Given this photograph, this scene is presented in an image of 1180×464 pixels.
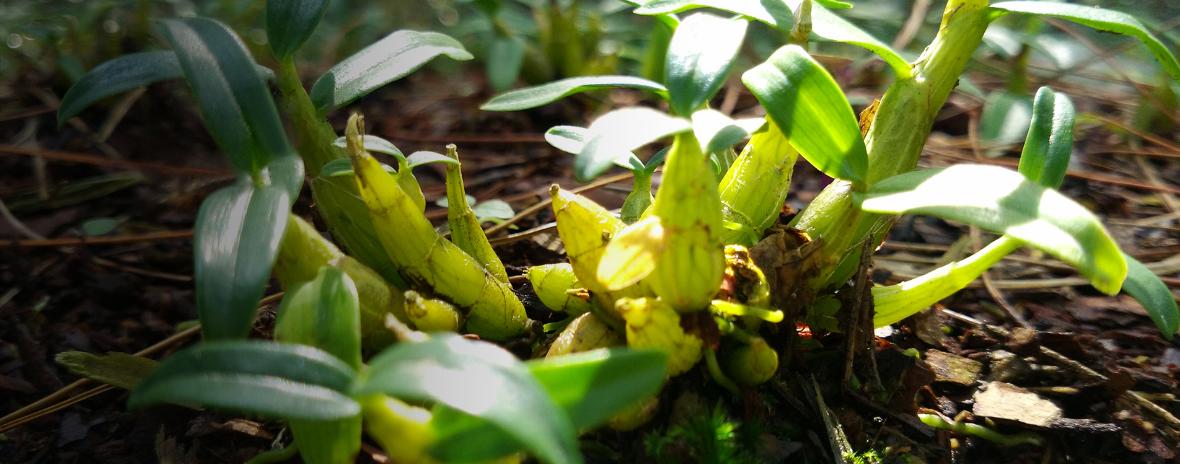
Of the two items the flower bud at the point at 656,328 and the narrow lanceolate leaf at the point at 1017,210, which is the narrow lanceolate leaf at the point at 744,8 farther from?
the flower bud at the point at 656,328

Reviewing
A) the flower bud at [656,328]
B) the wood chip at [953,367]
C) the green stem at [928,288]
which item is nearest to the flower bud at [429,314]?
the flower bud at [656,328]

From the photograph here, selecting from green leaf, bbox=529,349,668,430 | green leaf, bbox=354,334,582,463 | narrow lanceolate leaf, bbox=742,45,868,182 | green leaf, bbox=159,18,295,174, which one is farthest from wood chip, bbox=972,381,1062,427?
green leaf, bbox=159,18,295,174

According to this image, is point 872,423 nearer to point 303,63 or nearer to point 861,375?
point 861,375

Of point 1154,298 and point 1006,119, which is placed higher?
point 1154,298

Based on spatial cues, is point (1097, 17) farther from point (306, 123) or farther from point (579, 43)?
point (579, 43)

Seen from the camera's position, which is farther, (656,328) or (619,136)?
(656,328)

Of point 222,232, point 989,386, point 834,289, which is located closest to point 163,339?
point 222,232

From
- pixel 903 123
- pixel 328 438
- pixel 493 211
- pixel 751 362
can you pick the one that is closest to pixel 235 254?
pixel 328 438

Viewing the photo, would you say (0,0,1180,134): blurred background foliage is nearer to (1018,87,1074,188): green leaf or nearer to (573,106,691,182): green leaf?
(1018,87,1074,188): green leaf
